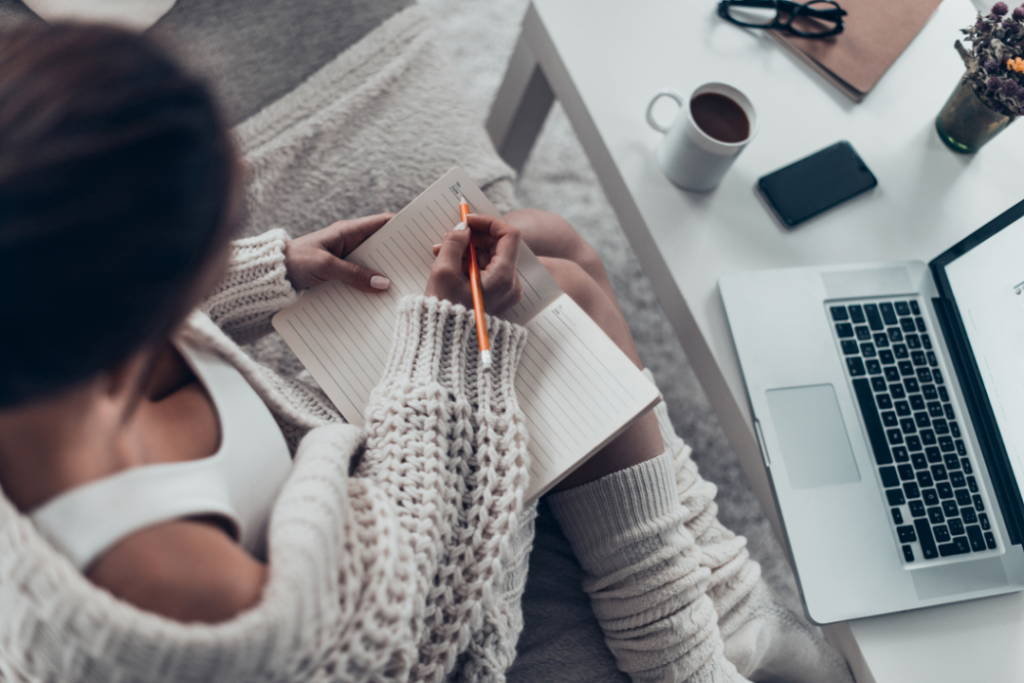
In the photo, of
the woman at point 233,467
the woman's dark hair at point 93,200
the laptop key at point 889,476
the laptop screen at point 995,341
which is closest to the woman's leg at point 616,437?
the woman at point 233,467

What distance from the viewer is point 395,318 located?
56 centimetres

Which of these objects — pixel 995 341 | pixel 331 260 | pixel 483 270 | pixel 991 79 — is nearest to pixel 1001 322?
pixel 995 341

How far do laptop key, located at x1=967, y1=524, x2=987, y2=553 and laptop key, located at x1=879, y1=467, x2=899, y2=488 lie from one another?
3.1 inches

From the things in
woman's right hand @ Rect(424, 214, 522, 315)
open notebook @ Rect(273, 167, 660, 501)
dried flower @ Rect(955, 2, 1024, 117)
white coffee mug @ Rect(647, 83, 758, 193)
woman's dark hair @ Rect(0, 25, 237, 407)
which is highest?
woman's dark hair @ Rect(0, 25, 237, 407)

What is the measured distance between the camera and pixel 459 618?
460 mm

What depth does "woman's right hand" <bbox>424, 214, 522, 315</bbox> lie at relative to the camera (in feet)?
1.75

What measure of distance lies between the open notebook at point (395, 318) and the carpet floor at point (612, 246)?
544 millimetres

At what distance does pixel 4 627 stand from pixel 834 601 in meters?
0.62

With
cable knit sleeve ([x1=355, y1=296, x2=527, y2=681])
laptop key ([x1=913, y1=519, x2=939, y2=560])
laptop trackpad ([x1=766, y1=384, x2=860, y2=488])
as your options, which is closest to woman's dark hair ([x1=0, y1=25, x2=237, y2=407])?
cable knit sleeve ([x1=355, y1=296, x2=527, y2=681])

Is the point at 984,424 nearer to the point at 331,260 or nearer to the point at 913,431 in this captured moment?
the point at 913,431

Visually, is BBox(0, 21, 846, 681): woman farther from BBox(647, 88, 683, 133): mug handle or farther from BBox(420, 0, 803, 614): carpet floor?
BBox(420, 0, 803, 614): carpet floor

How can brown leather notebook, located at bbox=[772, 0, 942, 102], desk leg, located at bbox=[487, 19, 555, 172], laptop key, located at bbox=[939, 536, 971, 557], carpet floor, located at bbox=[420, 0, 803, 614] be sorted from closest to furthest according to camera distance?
laptop key, located at bbox=[939, 536, 971, 557] → brown leather notebook, located at bbox=[772, 0, 942, 102] → desk leg, located at bbox=[487, 19, 555, 172] → carpet floor, located at bbox=[420, 0, 803, 614]

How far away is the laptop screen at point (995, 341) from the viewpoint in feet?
1.77

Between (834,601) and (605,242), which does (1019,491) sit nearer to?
(834,601)
